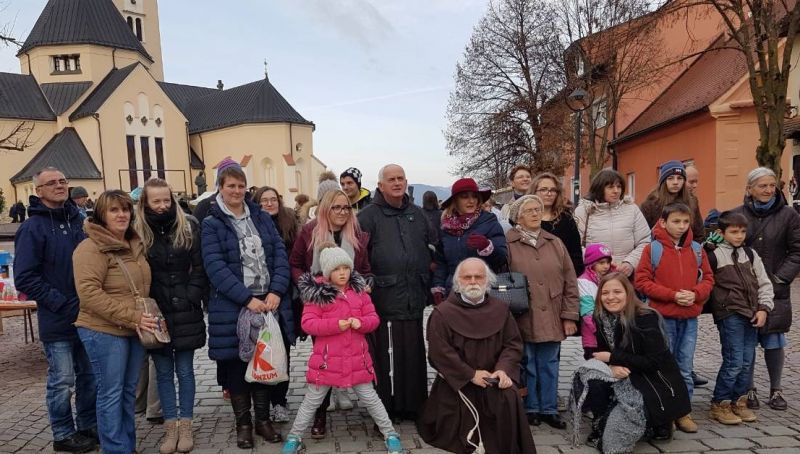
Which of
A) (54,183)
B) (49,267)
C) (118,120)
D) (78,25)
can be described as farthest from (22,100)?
(49,267)

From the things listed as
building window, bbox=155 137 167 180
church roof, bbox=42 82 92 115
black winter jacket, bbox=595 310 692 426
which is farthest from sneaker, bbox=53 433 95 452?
church roof, bbox=42 82 92 115

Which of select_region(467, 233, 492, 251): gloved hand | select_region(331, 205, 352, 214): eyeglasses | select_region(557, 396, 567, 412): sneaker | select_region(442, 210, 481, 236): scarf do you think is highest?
select_region(331, 205, 352, 214): eyeglasses

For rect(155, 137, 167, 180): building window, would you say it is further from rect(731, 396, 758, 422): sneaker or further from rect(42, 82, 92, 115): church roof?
rect(731, 396, 758, 422): sneaker

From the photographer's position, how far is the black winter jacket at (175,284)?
3709mm

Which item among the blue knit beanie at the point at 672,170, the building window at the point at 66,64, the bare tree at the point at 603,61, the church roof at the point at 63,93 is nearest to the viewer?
the blue knit beanie at the point at 672,170

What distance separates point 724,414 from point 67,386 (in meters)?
5.04

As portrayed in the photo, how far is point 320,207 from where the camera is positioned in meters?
4.12

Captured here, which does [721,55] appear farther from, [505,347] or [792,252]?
[505,347]

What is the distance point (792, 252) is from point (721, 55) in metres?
17.1

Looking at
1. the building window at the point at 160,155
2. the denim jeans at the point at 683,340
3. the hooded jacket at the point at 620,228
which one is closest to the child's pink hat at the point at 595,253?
the hooded jacket at the point at 620,228

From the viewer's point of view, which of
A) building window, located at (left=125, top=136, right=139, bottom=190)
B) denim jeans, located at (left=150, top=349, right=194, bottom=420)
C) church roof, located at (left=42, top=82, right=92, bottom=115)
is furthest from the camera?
building window, located at (left=125, top=136, right=139, bottom=190)

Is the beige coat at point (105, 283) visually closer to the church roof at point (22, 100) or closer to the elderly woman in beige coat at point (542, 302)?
the elderly woman in beige coat at point (542, 302)

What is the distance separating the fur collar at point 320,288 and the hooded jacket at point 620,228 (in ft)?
7.10

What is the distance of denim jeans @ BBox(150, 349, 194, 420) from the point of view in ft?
12.6
